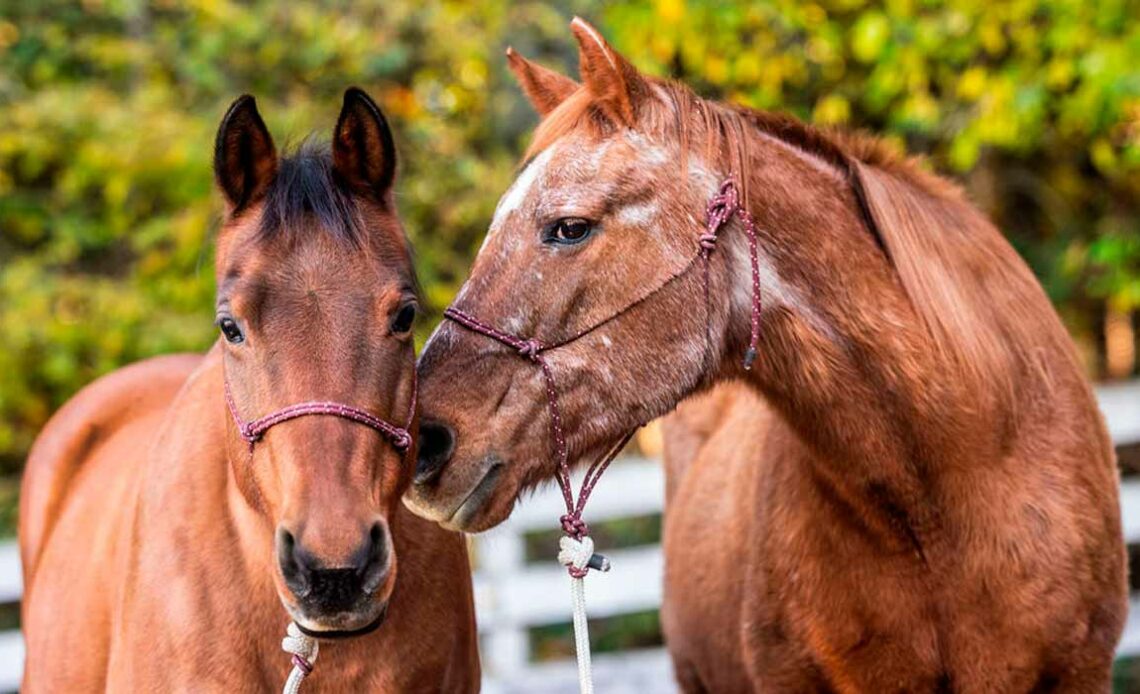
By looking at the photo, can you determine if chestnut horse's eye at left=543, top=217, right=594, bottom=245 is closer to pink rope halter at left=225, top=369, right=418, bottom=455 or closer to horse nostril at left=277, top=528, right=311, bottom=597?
pink rope halter at left=225, top=369, right=418, bottom=455

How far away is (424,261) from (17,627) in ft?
11.3

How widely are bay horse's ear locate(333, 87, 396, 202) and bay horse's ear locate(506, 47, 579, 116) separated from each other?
1.56 feet

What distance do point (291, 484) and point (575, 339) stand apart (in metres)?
0.70

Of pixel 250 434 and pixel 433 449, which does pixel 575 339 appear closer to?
pixel 433 449

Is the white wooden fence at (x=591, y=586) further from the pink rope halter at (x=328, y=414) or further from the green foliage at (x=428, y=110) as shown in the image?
the pink rope halter at (x=328, y=414)

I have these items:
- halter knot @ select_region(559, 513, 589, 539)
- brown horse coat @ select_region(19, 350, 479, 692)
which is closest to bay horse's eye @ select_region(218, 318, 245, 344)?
brown horse coat @ select_region(19, 350, 479, 692)

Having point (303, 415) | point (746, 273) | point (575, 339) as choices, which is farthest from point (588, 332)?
point (303, 415)

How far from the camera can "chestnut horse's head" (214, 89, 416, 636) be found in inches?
102

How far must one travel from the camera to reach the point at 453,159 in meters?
8.39

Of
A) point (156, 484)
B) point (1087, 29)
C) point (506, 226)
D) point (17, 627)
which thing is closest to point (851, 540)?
point (506, 226)

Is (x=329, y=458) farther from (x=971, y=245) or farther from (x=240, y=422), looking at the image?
(x=971, y=245)

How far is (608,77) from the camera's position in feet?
9.98

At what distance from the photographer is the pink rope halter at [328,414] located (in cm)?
270

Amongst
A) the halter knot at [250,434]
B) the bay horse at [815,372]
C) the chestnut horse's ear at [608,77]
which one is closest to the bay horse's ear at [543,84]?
the bay horse at [815,372]
